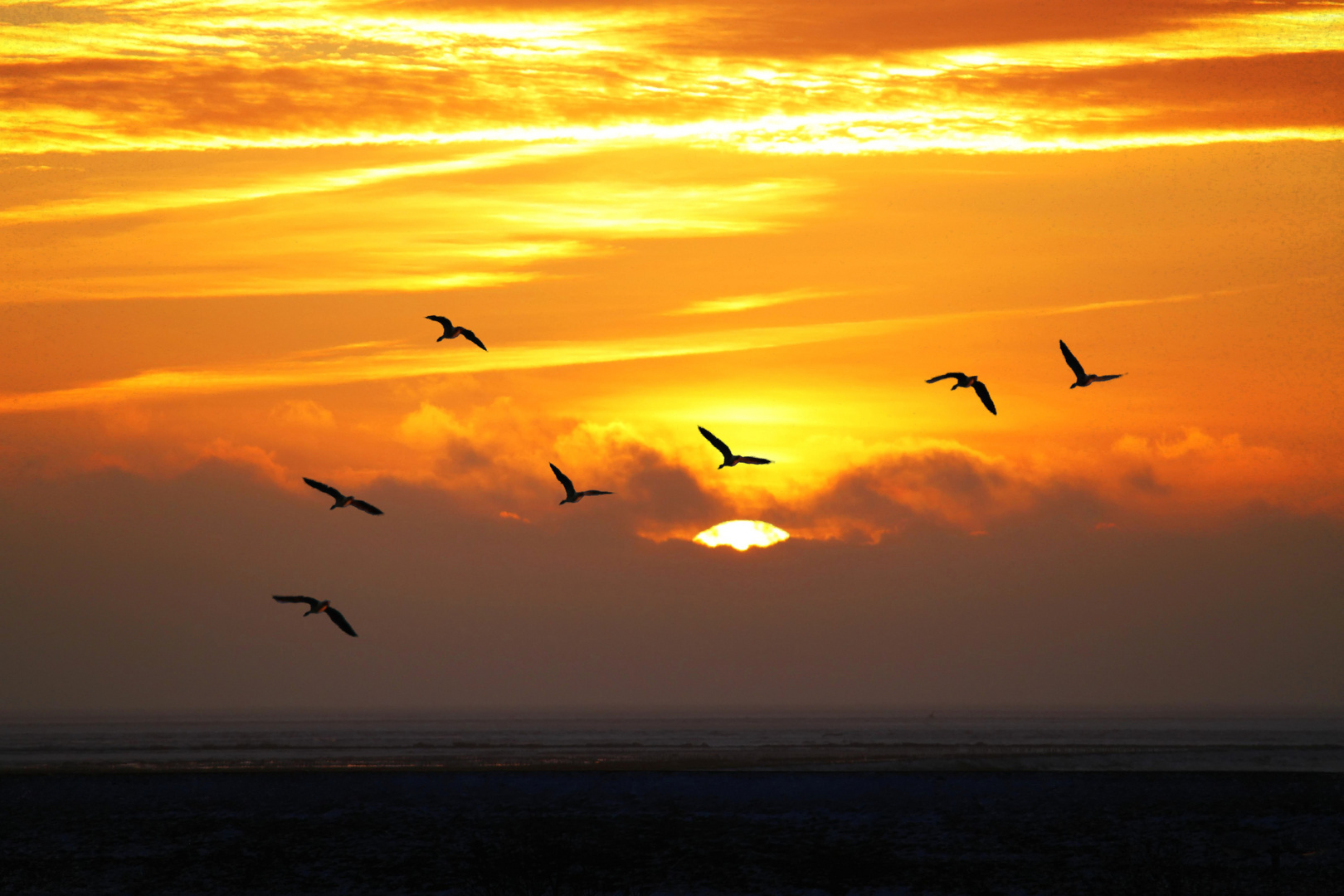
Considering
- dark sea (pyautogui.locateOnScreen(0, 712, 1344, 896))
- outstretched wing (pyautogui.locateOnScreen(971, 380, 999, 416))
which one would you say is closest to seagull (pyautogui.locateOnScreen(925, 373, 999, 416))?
outstretched wing (pyautogui.locateOnScreen(971, 380, 999, 416))

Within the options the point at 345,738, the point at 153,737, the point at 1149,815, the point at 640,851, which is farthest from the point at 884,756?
the point at 153,737

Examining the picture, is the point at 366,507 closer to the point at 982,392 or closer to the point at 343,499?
the point at 343,499

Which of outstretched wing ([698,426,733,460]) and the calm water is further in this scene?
the calm water

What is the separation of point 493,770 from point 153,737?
2841 inches

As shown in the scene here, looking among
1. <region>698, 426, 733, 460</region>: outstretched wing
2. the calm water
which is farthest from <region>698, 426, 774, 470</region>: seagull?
the calm water

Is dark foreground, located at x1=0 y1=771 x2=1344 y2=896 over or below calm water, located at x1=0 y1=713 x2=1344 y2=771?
below

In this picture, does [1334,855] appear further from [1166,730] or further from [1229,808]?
[1166,730]

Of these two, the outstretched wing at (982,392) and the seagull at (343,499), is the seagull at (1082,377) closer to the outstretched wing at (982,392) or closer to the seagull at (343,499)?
the outstretched wing at (982,392)

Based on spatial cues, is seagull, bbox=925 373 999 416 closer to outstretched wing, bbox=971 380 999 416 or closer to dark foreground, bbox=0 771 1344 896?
outstretched wing, bbox=971 380 999 416

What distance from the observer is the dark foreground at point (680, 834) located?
145 feet

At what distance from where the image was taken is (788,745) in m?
100

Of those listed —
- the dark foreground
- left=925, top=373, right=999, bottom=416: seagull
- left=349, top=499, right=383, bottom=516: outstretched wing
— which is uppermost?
left=925, top=373, right=999, bottom=416: seagull

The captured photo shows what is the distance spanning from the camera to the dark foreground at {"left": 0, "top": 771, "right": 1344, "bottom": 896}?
44250mm

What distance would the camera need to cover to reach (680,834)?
49.8 metres
